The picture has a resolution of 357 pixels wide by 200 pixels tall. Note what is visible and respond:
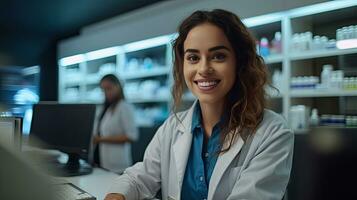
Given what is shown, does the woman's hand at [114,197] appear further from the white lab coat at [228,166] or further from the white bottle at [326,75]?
the white bottle at [326,75]

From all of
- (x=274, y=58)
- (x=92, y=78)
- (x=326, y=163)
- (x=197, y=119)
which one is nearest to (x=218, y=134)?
(x=197, y=119)

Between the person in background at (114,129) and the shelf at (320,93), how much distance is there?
1.52 metres

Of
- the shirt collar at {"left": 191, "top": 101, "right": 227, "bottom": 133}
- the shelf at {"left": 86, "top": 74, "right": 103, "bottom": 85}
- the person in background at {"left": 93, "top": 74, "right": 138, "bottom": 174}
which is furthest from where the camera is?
the shelf at {"left": 86, "top": 74, "right": 103, "bottom": 85}

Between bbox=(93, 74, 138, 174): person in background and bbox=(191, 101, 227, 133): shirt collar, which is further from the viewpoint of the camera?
bbox=(93, 74, 138, 174): person in background

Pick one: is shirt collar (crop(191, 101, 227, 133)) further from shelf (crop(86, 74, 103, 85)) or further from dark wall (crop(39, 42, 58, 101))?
dark wall (crop(39, 42, 58, 101))

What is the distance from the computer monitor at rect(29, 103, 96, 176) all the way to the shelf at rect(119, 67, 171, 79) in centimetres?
227

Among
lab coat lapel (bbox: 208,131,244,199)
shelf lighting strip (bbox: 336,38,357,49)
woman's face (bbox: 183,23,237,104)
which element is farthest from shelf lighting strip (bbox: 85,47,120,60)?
lab coat lapel (bbox: 208,131,244,199)

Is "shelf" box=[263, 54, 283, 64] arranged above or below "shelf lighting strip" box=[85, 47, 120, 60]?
below

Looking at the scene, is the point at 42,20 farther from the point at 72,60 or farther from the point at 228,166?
the point at 228,166

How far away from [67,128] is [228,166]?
3.64 ft

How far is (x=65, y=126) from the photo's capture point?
186cm

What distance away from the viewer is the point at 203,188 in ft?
3.82

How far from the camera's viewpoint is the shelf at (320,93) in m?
2.62

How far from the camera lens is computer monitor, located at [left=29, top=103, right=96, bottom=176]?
1825 millimetres
